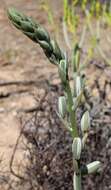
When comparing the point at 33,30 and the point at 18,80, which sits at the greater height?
the point at 33,30

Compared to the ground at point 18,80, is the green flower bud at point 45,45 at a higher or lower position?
higher

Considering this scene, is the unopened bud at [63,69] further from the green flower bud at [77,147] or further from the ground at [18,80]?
the ground at [18,80]

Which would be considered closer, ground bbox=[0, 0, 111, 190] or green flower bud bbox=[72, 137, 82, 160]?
green flower bud bbox=[72, 137, 82, 160]

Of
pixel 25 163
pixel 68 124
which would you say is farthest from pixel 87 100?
pixel 68 124

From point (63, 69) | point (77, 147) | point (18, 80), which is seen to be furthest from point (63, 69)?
point (18, 80)

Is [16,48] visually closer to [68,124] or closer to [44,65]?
[44,65]

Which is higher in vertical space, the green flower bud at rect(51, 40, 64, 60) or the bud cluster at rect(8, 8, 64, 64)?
the bud cluster at rect(8, 8, 64, 64)

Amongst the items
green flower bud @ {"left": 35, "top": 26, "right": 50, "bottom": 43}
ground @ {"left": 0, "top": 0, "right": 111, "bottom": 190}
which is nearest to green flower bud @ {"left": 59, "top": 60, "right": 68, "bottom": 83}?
green flower bud @ {"left": 35, "top": 26, "right": 50, "bottom": 43}

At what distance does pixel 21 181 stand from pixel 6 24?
2.85m

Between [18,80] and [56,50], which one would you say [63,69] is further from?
[18,80]

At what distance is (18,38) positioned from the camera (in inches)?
201

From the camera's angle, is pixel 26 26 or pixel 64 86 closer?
pixel 26 26

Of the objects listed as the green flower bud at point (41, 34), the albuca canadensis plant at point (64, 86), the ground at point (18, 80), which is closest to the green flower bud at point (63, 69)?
the albuca canadensis plant at point (64, 86)

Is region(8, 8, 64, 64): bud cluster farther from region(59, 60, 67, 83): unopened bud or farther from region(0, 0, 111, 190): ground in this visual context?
region(0, 0, 111, 190): ground
